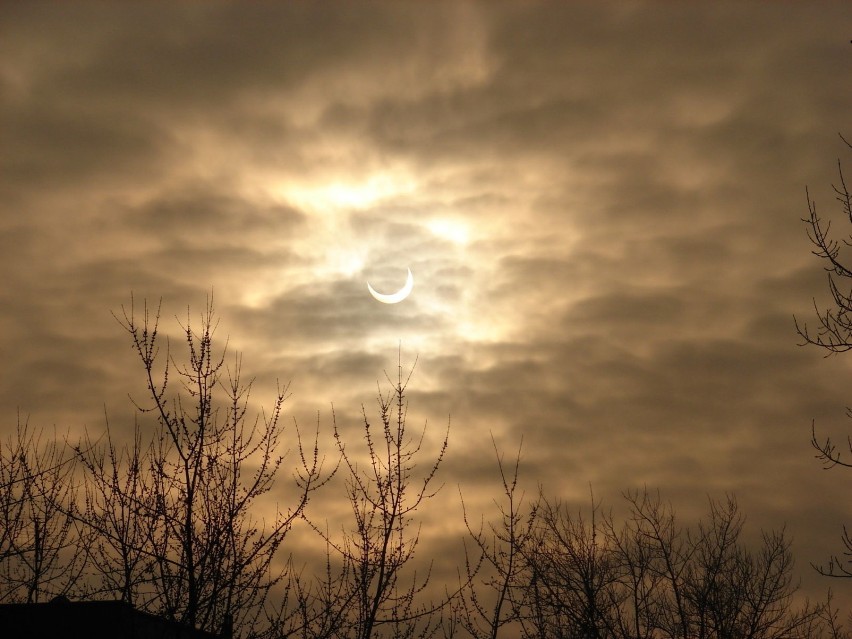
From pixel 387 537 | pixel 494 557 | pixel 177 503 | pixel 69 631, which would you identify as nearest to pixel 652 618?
pixel 494 557

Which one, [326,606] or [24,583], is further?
[24,583]

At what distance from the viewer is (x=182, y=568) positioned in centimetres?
1133

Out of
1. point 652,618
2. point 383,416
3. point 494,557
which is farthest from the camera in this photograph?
point 652,618

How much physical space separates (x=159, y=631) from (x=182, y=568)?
1021 cm

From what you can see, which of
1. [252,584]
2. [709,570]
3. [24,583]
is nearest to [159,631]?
[24,583]

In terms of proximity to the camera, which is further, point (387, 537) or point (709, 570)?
point (709, 570)

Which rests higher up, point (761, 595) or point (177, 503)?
point (761, 595)

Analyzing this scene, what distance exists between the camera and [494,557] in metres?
18.1

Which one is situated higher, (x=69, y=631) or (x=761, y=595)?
(x=761, y=595)

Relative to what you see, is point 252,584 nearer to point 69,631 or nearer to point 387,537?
point 387,537

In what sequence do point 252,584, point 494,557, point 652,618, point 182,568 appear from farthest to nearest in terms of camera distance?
point 652,618
point 494,557
point 252,584
point 182,568

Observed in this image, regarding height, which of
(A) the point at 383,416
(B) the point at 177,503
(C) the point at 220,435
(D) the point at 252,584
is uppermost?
(A) the point at 383,416

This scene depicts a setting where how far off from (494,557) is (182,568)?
27.7 feet

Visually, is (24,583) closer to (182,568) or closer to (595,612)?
(182,568)
